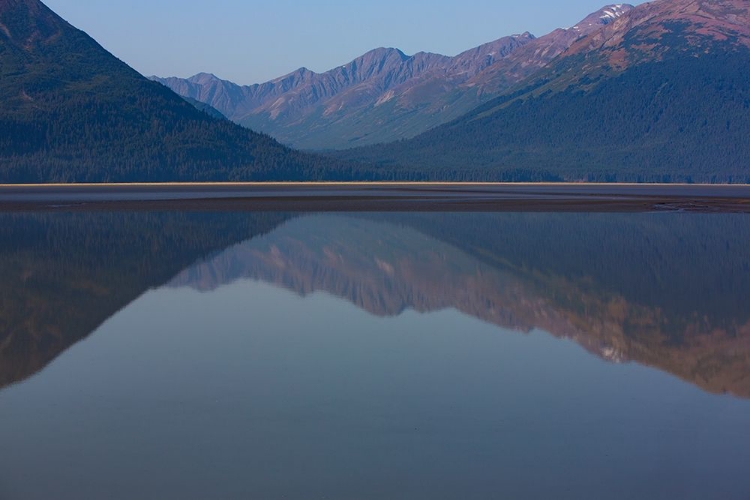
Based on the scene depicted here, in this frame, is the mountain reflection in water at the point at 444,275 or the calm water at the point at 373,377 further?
the mountain reflection in water at the point at 444,275

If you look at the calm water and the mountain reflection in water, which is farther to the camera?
the mountain reflection in water

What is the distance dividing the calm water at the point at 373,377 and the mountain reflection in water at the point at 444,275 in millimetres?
189

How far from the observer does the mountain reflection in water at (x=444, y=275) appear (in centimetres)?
3031

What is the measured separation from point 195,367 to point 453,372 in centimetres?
637

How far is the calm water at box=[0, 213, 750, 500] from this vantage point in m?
17.4

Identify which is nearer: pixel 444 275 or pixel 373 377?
pixel 373 377

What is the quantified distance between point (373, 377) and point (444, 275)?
21.7 meters

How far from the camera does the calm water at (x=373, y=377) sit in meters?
17.4

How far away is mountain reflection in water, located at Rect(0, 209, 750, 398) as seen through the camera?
30.3 metres

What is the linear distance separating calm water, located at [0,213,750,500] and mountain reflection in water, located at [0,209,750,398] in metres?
0.19

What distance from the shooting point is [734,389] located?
2409 centimetres

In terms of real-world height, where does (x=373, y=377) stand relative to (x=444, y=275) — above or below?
above

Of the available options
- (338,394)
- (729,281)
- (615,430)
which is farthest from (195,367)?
(729,281)

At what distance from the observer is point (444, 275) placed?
46.0m
